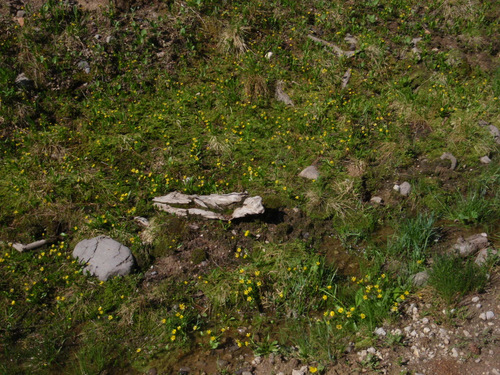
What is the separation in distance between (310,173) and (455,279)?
106 inches

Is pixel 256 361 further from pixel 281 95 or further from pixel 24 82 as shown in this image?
pixel 24 82

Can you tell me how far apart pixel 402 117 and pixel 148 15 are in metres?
Result: 6.10

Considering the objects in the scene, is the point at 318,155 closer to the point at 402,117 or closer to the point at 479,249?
the point at 402,117

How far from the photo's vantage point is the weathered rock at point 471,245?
4.79 meters

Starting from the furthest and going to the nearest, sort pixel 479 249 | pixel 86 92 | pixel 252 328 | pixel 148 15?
pixel 148 15, pixel 86 92, pixel 479 249, pixel 252 328

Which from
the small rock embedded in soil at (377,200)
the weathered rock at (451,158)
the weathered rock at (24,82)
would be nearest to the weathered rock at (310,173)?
the small rock embedded in soil at (377,200)

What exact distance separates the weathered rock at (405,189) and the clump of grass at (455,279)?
1730mm

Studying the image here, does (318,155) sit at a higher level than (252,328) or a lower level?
higher

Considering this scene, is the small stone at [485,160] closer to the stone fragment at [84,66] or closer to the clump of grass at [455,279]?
the clump of grass at [455,279]

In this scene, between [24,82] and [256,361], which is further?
[24,82]

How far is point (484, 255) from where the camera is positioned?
463 cm

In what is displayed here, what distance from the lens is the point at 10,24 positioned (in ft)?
27.7

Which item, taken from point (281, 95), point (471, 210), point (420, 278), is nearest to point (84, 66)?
point (281, 95)

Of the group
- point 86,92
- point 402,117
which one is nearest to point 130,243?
point 86,92
